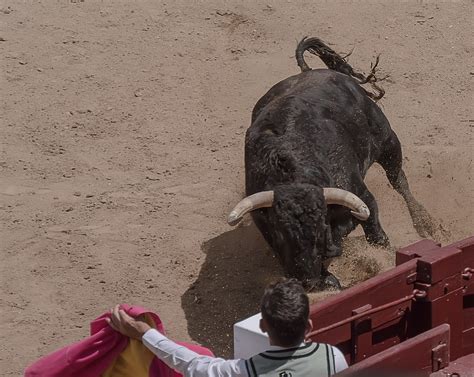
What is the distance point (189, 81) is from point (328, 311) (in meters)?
5.88

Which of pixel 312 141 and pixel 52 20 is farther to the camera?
pixel 52 20

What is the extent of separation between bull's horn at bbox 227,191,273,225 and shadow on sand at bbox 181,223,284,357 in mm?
624

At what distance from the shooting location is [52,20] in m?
9.87

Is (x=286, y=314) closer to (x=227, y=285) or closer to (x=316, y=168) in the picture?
(x=316, y=168)

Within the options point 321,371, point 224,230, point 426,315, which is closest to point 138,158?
point 224,230

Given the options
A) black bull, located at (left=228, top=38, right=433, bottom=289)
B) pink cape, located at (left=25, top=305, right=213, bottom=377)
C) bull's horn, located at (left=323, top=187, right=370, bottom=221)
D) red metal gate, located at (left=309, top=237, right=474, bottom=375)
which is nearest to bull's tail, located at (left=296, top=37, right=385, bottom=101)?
black bull, located at (left=228, top=38, right=433, bottom=289)

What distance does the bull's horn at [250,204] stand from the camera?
5840 mm

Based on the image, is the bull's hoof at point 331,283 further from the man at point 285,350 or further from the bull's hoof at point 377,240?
the man at point 285,350

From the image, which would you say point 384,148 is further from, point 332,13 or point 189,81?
point 332,13

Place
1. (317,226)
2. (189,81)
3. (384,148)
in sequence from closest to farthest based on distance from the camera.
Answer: (317,226) → (384,148) → (189,81)

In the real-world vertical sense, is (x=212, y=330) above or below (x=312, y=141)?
below

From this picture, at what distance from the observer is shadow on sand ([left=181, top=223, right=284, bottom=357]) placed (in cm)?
605

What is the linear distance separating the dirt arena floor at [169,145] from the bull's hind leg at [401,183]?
3.7 inches

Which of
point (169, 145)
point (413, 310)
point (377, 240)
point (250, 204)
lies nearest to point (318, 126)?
point (377, 240)
